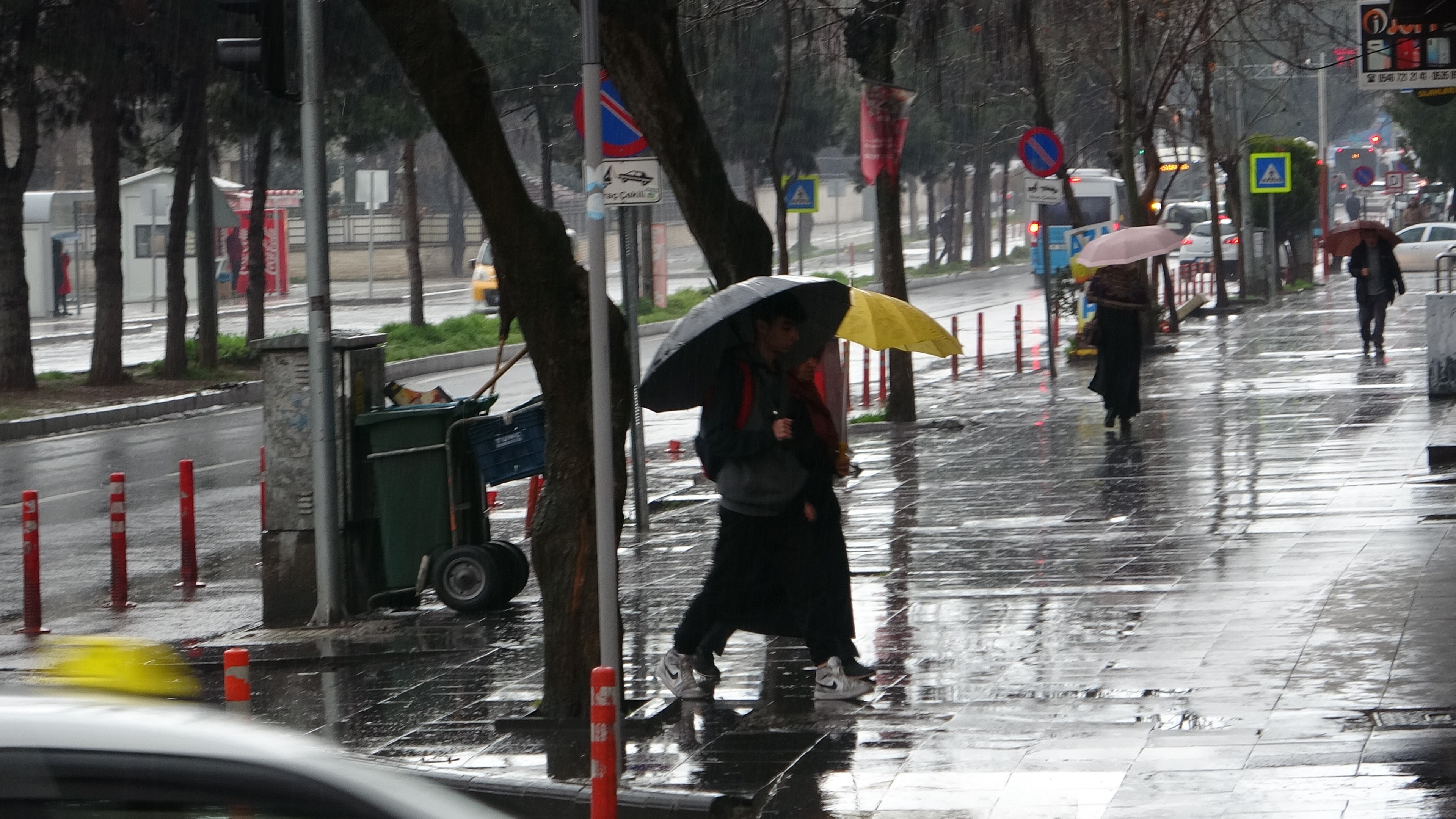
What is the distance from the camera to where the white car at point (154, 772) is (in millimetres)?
2469

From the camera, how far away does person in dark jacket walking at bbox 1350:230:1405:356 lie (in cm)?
2339

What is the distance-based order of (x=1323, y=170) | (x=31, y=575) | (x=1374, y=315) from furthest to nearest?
(x=1323, y=170), (x=1374, y=315), (x=31, y=575)

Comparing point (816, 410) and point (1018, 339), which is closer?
point (816, 410)

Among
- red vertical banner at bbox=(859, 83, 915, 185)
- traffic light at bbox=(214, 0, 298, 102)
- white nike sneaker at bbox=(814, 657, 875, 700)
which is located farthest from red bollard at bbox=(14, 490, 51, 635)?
red vertical banner at bbox=(859, 83, 915, 185)

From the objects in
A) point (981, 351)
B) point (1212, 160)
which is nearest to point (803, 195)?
point (981, 351)

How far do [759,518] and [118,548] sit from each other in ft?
16.2

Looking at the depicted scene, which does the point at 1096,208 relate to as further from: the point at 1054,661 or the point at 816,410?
the point at 816,410

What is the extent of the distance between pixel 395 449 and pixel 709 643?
286 centimetres

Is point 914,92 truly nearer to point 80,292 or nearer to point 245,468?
point 245,468

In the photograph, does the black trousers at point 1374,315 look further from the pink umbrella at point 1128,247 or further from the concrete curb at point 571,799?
the concrete curb at point 571,799

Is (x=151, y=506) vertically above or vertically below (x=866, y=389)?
below

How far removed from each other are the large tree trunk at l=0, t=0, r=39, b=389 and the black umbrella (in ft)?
62.7

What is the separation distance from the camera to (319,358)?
10000 mm

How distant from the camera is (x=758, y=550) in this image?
7.88 metres
